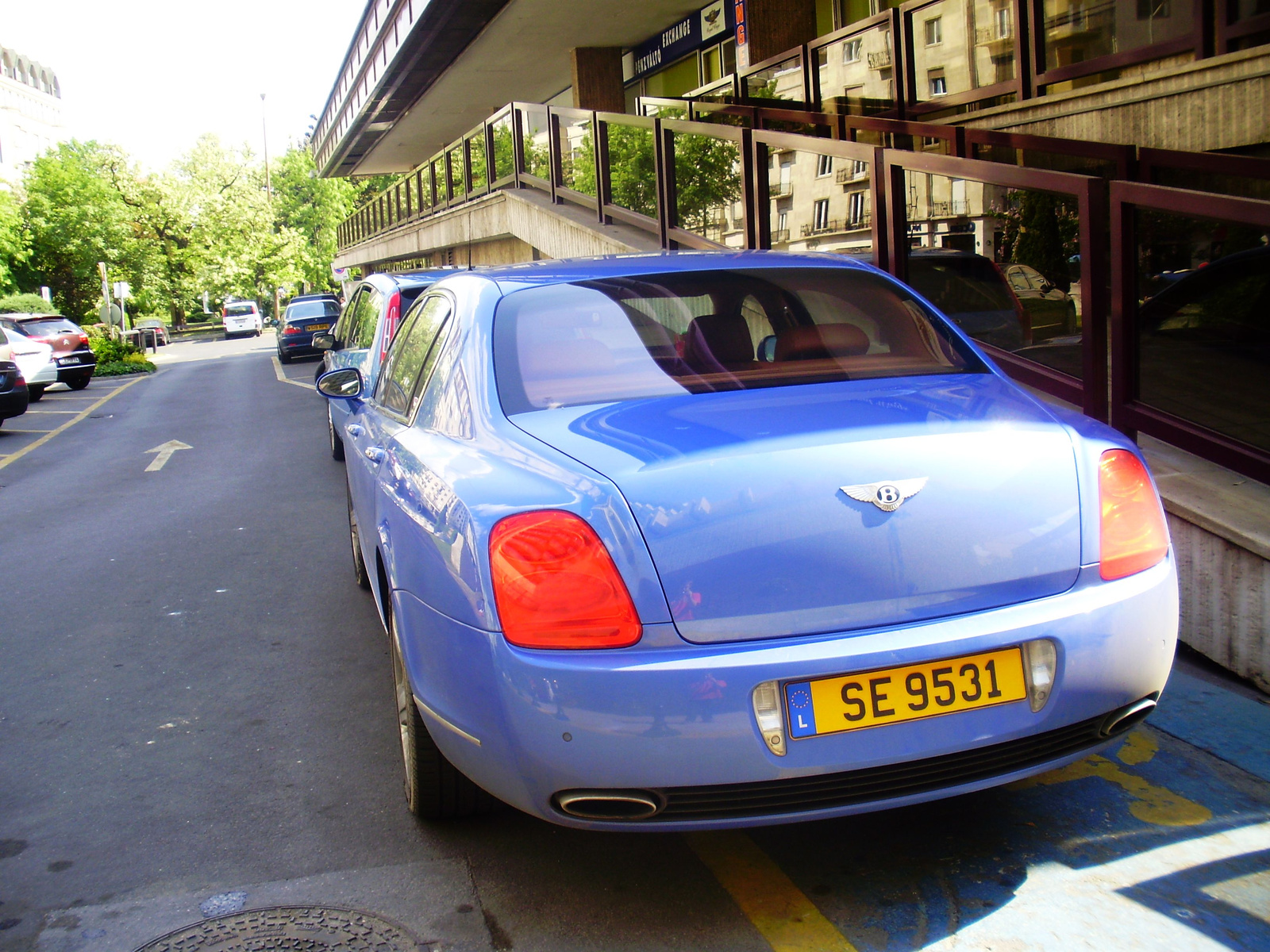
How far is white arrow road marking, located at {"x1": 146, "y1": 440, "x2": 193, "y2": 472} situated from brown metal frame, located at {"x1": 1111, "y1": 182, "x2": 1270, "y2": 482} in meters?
9.44

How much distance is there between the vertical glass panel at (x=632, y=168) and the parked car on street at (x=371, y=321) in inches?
112

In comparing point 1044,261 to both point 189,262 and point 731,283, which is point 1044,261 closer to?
point 731,283

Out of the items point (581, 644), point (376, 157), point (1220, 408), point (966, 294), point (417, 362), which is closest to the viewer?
point (581, 644)

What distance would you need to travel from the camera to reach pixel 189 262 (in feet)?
231

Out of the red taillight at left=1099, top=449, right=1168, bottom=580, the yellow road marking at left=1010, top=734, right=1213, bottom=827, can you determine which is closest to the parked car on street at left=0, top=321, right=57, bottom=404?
the yellow road marking at left=1010, top=734, right=1213, bottom=827

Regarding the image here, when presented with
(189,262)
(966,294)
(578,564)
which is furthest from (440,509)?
(189,262)

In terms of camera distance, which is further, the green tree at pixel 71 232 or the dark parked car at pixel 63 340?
the green tree at pixel 71 232

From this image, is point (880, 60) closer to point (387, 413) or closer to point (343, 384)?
point (343, 384)

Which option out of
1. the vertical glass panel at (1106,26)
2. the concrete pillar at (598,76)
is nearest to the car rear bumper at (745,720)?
the vertical glass panel at (1106,26)

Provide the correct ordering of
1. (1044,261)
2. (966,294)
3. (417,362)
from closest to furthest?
(417,362)
(1044,261)
(966,294)

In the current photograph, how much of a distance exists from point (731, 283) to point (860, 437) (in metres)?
1.23

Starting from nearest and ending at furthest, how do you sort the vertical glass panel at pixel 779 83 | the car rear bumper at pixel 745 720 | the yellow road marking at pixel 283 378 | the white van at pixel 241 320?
the car rear bumper at pixel 745 720 < the vertical glass panel at pixel 779 83 < the yellow road marking at pixel 283 378 < the white van at pixel 241 320

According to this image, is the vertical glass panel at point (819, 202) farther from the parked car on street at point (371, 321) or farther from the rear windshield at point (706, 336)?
the rear windshield at point (706, 336)

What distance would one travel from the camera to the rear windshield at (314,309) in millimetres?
33981
